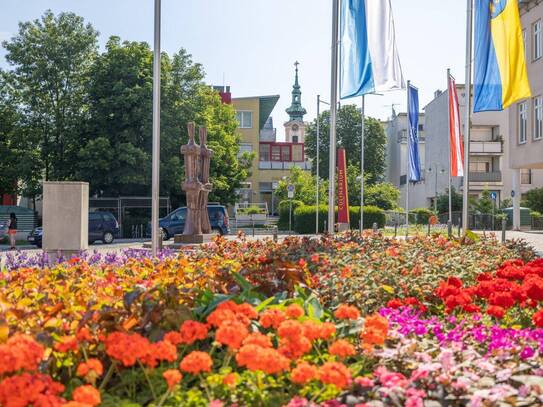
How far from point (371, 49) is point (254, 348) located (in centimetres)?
1184

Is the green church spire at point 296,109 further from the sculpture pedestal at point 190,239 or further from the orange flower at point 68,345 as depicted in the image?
the orange flower at point 68,345

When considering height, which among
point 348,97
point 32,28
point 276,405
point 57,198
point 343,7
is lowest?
point 276,405

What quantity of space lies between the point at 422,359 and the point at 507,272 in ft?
10.0

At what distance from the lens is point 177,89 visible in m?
42.1

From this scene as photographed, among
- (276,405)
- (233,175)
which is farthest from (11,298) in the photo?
(233,175)

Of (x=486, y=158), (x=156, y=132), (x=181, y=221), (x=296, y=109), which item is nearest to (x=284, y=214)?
(x=181, y=221)

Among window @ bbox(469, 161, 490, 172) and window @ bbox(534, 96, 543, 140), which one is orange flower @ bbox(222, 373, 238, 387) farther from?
window @ bbox(469, 161, 490, 172)

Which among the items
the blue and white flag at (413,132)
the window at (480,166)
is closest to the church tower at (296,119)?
the window at (480,166)

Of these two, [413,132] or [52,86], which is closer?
[413,132]

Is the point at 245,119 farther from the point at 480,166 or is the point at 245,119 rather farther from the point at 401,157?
the point at 480,166

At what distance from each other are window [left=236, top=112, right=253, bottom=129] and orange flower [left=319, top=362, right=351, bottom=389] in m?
72.2

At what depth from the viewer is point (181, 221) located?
3647 centimetres

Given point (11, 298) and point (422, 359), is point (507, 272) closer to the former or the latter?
point (422, 359)

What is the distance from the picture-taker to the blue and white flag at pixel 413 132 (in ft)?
93.9
